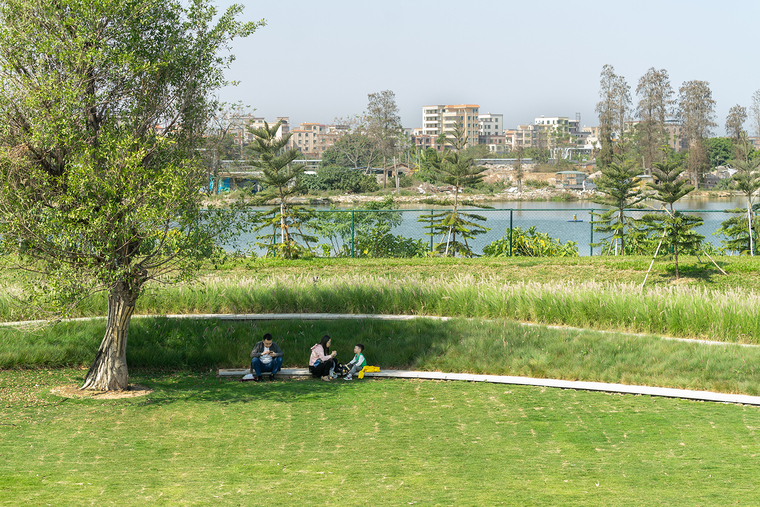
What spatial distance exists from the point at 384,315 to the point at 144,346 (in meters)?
4.33

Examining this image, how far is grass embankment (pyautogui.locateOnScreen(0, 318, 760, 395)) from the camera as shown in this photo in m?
10.0

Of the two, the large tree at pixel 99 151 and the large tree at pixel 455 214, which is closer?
the large tree at pixel 99 151

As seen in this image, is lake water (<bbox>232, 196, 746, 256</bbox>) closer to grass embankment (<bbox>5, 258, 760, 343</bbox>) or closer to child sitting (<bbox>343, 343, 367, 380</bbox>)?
grass embankment (<bbox>5, 258, 760, 343</bbox>)

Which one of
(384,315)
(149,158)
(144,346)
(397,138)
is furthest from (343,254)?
(397,138)

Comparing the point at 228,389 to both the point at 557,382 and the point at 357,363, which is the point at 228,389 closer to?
the point at 357,363

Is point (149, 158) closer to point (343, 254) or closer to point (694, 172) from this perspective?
point (343, 254)

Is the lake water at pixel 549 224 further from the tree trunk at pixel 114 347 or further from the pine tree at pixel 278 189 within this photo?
the tree trunk at pixel 114 347

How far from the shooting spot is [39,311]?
9.06 meters

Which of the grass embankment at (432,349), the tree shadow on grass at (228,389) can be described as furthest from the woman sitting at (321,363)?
the grass embankment at (432,349)

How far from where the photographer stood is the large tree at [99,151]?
8.34m

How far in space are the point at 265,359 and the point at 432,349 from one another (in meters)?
2.66

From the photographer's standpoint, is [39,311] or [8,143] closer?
[8,143]

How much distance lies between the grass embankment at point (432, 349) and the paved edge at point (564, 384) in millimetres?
307

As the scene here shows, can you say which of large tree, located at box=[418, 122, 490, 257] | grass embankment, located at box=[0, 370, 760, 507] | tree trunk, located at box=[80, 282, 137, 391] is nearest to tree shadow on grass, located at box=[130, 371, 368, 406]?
grass embankment, located at box=[0, 370, 760, 507]
